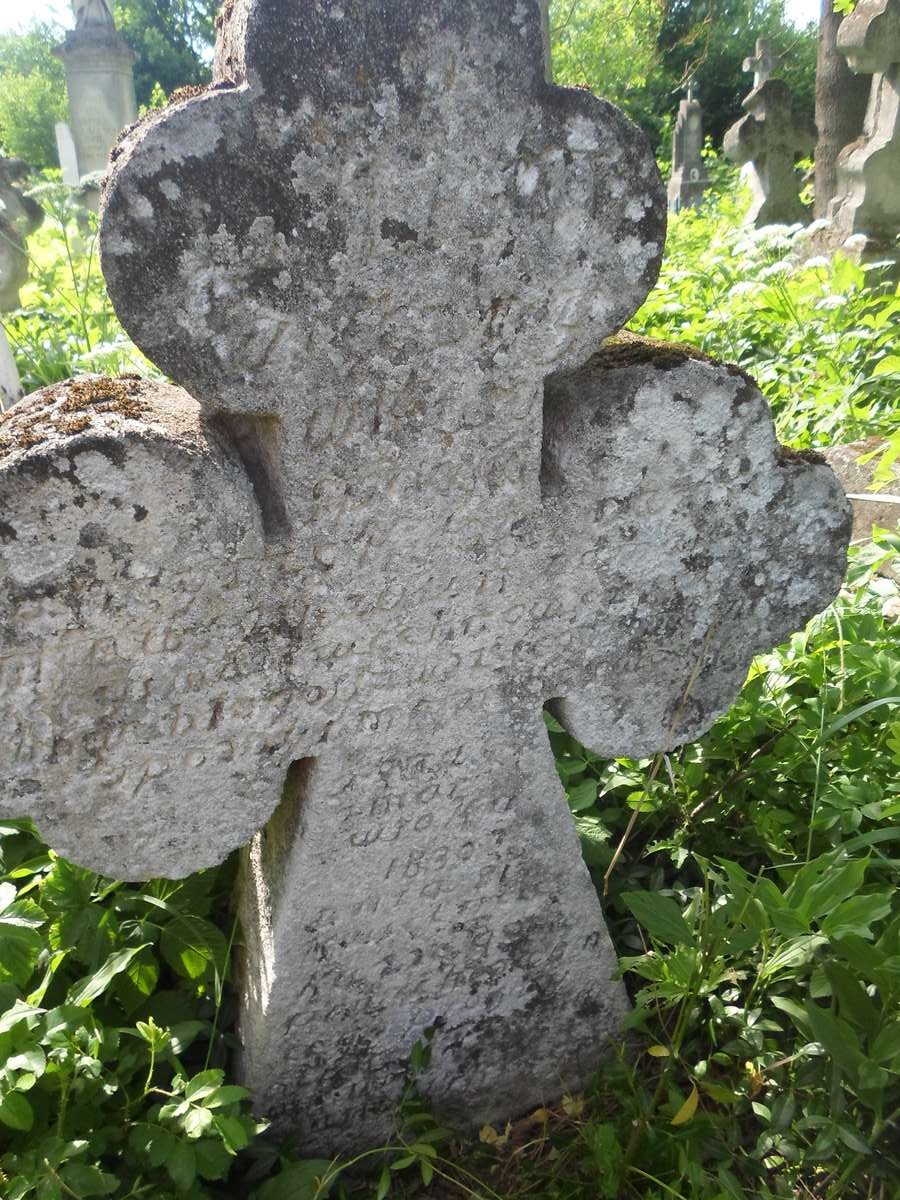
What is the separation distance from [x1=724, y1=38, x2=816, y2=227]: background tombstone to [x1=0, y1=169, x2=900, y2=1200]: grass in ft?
23.4

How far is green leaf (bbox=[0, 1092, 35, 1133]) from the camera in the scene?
1.30m

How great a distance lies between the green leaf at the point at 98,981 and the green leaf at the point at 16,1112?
14 centimetres

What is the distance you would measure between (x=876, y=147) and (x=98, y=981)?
5.68m

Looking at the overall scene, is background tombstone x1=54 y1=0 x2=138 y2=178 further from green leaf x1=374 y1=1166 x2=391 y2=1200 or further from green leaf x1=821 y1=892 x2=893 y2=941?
green leaf x1=821 y1=892 x2=893 y2=941

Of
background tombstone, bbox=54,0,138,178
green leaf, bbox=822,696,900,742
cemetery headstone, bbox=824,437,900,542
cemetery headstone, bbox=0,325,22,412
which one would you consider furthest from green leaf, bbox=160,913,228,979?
background tombstone, bbox=54,0,138,178

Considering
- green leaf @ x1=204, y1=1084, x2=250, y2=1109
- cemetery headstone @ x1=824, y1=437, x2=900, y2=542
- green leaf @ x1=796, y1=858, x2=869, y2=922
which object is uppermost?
cemetery headstone @ x1=824, y1=437, x2=900, y2=542

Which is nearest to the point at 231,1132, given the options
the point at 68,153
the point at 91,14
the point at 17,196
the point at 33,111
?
the point at 17,196

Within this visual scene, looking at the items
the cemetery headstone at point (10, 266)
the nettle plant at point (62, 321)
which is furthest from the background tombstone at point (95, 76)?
the cemetery headstone at point (10, 266)

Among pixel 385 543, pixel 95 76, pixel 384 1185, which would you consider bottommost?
pixel 384 1185

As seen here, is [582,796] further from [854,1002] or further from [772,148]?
[772,148]

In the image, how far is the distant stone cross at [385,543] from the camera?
113 cm

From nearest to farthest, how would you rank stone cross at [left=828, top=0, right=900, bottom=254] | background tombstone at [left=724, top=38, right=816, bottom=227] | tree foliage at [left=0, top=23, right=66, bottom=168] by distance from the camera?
stone cross at [left=828, top=0, right=900, bottom=254] < background tombstone at [left=724, top=38, right=816, bottom=227] < tree foliage at [left=0, top=23, right=66, bottom=168]

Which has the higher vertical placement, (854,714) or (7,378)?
(7,378)

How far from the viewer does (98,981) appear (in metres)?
1.47
